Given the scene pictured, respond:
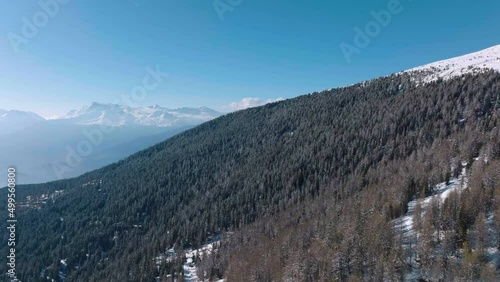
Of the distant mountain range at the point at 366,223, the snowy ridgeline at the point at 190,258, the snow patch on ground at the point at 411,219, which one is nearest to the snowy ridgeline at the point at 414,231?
the snow patch on ground at the point at 411,219

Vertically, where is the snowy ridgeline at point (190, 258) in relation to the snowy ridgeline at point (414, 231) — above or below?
below

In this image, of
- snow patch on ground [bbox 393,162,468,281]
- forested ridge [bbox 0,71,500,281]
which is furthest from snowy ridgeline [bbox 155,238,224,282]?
snow patch on ground [bbox 393,162,468,281]

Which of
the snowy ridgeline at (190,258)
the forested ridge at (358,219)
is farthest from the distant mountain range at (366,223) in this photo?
the snowy ridgeline at (190,258)

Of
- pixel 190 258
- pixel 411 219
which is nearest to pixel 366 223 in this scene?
pixel 411 219

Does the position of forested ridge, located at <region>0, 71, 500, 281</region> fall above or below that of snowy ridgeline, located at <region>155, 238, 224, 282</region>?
above

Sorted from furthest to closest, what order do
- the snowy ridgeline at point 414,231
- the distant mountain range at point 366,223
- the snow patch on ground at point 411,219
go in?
the distant mountain range at point 366,223 < the snow patch on ground at point 411,219 < the snowy ridgeline at point 414,231

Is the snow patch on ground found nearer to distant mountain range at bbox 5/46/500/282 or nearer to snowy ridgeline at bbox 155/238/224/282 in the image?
distant mountain range at bbox 5/46/500/282

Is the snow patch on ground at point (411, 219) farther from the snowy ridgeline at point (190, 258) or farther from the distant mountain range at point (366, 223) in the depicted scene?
the snowy ridgeline at point (190, 258)

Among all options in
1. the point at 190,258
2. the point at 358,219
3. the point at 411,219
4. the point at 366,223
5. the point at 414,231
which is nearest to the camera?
the point at 414,231

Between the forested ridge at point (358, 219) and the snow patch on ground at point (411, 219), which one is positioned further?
the forested ridge at point (358, 219)

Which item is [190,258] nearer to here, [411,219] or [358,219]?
[358,219]

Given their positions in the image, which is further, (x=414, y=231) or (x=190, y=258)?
(x=190, y=258)

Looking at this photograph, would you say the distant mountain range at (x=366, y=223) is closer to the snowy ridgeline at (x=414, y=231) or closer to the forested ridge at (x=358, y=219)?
the snowy ridgeline at (x=414, y=231)

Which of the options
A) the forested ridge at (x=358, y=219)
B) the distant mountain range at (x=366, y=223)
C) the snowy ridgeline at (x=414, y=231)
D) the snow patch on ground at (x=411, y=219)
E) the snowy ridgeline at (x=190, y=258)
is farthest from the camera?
the snowy ridgeline at (x=190, y=258)
